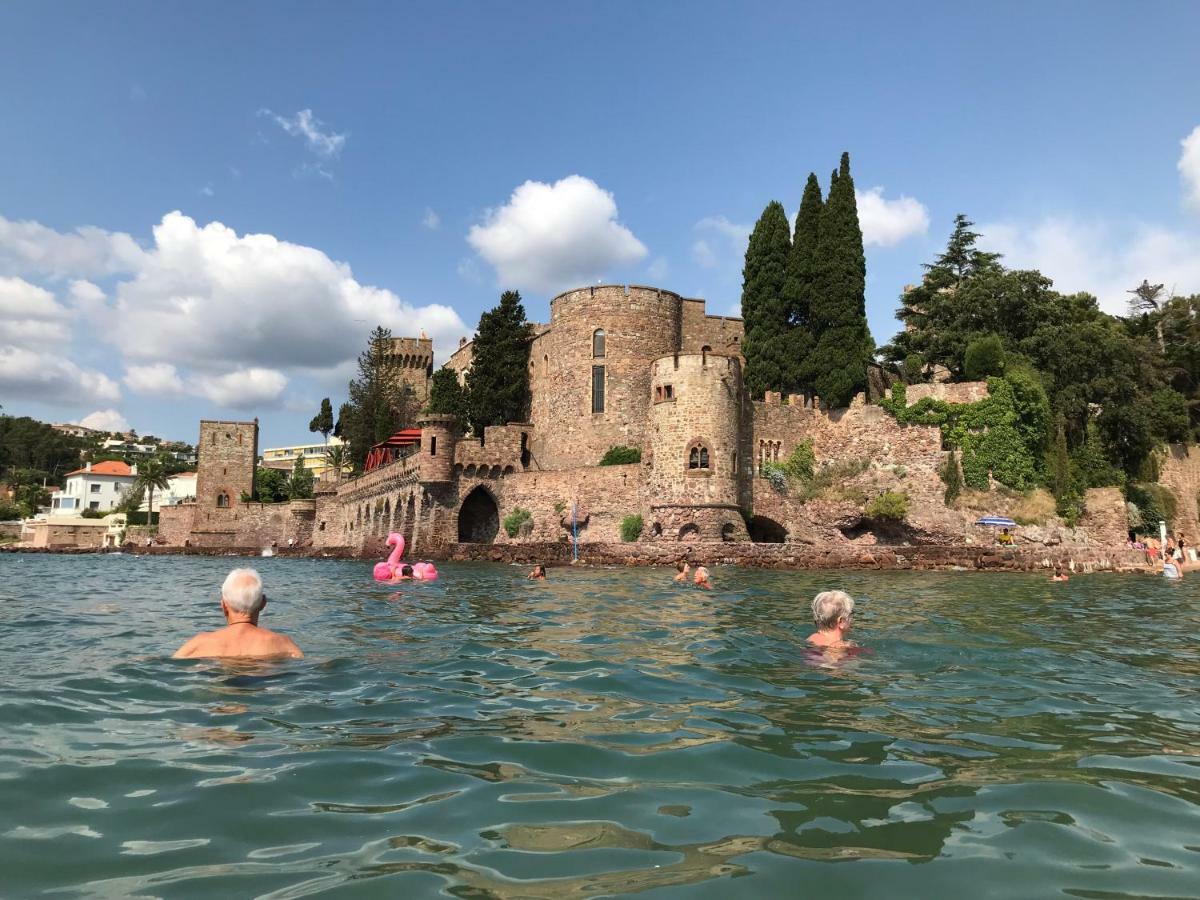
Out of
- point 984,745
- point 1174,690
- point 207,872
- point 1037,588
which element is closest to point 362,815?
point 207,872

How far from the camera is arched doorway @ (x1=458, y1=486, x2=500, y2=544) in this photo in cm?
4488

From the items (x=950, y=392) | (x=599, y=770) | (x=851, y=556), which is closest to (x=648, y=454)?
(x=851, y=556)

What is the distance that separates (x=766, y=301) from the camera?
41938mm

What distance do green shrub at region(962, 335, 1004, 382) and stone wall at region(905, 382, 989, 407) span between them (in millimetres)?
725

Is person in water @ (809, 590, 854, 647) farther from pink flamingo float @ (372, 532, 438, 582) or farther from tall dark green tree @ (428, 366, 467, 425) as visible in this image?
tall dark green tree @ (428, 366, 467, 425)

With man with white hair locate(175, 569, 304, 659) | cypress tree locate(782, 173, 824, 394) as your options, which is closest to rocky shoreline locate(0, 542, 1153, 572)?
cypress tree locate(782, 173, 824, 394)

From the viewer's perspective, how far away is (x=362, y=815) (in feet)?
12.1

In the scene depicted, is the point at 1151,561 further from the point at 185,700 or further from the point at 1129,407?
the point at 185,700

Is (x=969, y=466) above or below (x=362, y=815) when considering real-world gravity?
above

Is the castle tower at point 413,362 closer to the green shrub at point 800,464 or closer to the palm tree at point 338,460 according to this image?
the palm tree at point 338,460

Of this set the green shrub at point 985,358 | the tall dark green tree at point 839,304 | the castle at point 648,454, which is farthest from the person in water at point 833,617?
the tall dark green tree at point 839,304

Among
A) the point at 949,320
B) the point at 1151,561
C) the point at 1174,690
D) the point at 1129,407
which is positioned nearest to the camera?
the point at 1174,690

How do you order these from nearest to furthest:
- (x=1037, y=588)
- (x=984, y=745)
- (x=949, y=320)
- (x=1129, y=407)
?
(x=984, y=745) < (x=1037, y=588) < (x=1129, y=407) < (x=949, y=320)

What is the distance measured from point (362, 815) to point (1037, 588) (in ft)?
70.2
